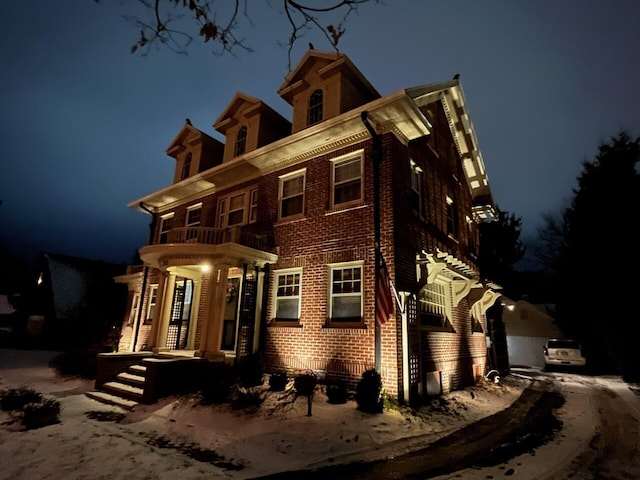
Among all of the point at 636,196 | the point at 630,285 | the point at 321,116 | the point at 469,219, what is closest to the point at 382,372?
the point at 321,116

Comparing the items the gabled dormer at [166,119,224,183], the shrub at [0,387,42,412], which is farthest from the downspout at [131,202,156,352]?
the shrub at [0,387,42,412]

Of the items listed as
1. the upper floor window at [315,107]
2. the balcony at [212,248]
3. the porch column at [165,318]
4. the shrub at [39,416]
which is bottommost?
the shrub at [39,416]

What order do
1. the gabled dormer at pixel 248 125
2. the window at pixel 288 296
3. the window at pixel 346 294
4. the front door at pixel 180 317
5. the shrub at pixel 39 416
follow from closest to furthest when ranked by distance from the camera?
1. the shrub at pixel 39 416
2. the window at pixel 346 294
3. the window at pixel 288 296
4. the front door at pixel 180 317
5. the gabled dormer at pixel 248 125

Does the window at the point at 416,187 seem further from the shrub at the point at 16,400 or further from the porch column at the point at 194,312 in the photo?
the shrub at the point at 16,400

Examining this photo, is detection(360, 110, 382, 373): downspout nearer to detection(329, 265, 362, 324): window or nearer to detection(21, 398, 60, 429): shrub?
detection(329, 265, 362, 324): window

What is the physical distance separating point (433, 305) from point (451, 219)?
168 inches

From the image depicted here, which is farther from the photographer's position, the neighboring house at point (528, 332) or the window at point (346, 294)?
the neighboring house at point (528, 332)

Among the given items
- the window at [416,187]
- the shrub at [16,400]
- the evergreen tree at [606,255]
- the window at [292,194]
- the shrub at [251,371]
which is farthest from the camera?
the evergreen tree at [606,255]

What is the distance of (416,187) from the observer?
10852 millimetres

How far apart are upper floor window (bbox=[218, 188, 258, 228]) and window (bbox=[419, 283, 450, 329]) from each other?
Result: 6246mm

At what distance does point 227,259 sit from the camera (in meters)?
10.0

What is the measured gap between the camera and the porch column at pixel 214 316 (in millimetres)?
9664

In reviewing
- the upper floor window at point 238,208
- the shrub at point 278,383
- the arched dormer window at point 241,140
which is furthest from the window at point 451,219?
the arched dormer window at point 241,140

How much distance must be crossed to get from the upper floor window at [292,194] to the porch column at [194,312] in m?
4.60
